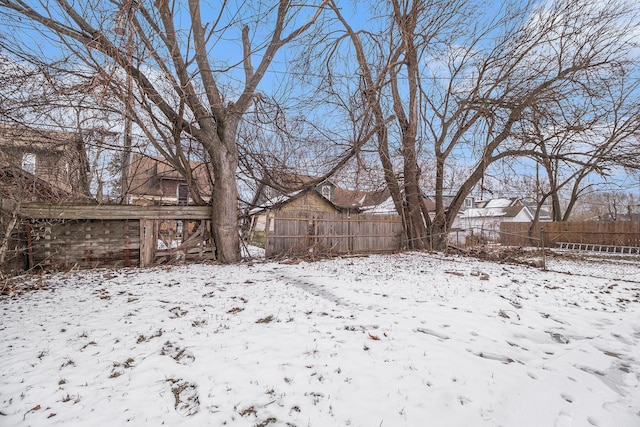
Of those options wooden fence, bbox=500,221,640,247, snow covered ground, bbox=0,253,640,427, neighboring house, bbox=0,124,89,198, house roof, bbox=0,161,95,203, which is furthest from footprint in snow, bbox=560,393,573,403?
wooden fence, bbox=500,221,640,247

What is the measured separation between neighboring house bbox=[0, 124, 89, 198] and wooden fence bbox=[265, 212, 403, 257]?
5.42 meters

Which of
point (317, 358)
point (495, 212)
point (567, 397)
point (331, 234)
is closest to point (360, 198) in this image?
point (331, 234)

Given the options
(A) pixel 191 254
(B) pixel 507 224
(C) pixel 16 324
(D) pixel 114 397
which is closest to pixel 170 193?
(A) pixel 191 254

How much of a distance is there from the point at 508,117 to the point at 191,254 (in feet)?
35.6

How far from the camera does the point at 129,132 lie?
30.3 feet

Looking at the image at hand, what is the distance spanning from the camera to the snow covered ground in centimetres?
205

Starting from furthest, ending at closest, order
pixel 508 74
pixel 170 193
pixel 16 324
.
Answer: pixel 170 193 → pixel 508 74 → pixel 16 324

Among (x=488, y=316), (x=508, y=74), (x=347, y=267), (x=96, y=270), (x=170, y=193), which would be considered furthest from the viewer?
(x=170, y=193)

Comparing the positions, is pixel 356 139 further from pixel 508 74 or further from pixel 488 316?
pixel 488 316

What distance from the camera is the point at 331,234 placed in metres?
11.6

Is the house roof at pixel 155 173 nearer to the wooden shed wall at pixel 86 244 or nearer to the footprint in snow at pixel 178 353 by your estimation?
the wooden shed wall at pixel 86 244

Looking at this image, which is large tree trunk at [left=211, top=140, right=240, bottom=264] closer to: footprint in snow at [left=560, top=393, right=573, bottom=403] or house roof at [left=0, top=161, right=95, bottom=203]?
house roof at [left=0, top=161, right=95, bottom=203]

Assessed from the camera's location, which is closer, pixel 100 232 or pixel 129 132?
pixel 100 232

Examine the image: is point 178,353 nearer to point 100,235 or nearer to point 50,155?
point 100,235
